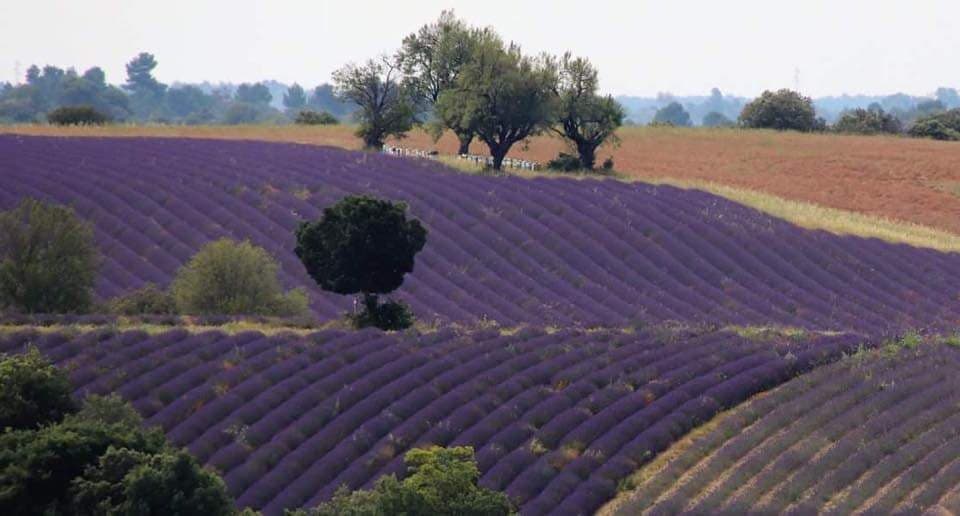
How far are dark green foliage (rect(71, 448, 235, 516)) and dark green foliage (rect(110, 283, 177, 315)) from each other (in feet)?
53.3

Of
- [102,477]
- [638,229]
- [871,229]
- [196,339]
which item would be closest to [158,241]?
[196,339]

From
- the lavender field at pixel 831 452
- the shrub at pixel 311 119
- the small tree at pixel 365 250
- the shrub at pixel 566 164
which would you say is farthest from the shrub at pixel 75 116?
the lavender field at pixel 831 452

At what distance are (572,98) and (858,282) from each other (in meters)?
22.5

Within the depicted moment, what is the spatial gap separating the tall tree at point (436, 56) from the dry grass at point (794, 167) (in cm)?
321

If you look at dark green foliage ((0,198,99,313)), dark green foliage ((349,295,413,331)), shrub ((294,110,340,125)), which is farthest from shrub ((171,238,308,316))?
shrub ((294,110,340,125))

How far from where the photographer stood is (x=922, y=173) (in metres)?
74.1

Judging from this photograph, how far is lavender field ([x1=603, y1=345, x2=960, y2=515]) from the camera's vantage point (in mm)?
21922

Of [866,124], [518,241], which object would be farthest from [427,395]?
[866,124]

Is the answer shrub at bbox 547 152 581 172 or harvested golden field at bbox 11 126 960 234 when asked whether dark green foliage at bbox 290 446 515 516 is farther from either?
shrub at bbox 547 152 581 172

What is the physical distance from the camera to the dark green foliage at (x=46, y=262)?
3369 cm

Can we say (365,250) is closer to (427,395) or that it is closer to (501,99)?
(427,395)

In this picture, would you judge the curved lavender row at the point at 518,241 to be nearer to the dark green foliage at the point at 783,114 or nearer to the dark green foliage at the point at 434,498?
the dark green foliage at the point at 434,498

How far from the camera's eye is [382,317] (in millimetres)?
33125

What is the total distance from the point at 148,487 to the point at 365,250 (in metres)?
15.4
